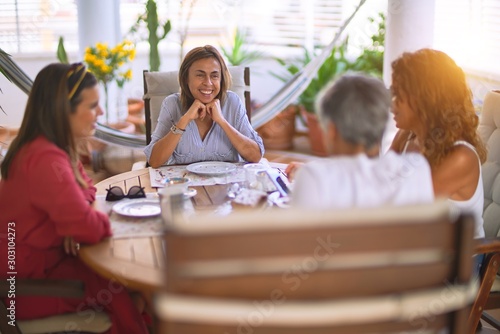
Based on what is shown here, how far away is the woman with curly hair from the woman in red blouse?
92 cm

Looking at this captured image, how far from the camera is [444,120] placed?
1937mm

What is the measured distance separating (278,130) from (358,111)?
3702mm

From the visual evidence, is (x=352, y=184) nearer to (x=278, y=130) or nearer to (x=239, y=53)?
(x=278, y=130)

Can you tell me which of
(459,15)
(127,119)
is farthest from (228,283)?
(127,119)

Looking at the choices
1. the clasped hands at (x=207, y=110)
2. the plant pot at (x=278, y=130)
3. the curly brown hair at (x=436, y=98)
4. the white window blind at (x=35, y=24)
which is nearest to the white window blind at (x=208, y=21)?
the white window blind at (x=35, y=24)

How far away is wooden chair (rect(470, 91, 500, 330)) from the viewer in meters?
1.94

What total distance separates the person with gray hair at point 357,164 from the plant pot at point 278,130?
3.61m

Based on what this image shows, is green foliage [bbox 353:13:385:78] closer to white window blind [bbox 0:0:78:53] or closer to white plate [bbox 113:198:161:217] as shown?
white window blind [bbox 0:0:78:53]

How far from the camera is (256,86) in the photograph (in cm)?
560

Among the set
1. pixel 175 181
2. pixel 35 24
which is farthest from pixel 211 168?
pixel 35 24

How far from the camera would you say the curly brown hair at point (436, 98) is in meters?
1.93

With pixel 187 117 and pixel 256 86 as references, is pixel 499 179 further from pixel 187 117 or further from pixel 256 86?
pixel 256 86

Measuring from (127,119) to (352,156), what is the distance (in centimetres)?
366

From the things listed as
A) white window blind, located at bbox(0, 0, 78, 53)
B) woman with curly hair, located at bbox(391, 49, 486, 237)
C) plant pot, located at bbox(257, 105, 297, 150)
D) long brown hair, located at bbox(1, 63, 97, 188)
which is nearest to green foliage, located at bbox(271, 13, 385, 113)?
plant pot, located at bbox(257, 105, 297, 150)
